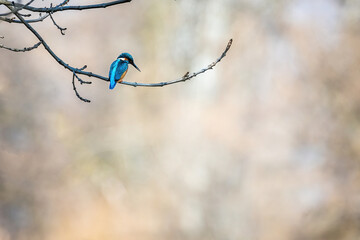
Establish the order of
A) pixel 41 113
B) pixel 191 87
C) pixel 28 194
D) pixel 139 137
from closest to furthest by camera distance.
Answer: pixel 28 194 → pixel 41 113 → pixel 191 87 → pixel 139 137

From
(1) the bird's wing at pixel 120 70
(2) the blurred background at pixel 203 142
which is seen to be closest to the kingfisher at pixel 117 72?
(1) the bird's wing at pixel 120 70

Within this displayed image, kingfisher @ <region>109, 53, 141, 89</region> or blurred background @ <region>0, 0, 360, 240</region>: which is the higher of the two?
blurred background @ <region>0, 0, 360, 240</region>

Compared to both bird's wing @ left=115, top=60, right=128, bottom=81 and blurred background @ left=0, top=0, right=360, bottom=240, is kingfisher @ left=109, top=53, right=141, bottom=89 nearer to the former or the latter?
bird's wing @ left=115, top=60, right=128, bottom=81

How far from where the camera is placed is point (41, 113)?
1119 cm

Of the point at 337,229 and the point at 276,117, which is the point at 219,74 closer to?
the point at 276,117

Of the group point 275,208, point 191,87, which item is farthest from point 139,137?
point 275,208

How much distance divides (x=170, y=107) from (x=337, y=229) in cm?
512

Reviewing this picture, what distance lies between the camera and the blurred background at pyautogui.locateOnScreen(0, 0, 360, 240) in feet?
33.9

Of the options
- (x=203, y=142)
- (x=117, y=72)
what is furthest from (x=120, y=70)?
(x=203, y=142)

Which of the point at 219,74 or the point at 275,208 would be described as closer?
the point at 275,208

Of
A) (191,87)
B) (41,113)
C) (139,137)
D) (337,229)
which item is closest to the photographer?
(337,229)

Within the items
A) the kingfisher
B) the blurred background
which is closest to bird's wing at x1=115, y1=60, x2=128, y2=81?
the kingfisher

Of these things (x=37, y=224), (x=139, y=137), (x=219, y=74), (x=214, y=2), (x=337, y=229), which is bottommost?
(x=37, y=224)

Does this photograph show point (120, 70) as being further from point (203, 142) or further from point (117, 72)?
point (203, 142)
